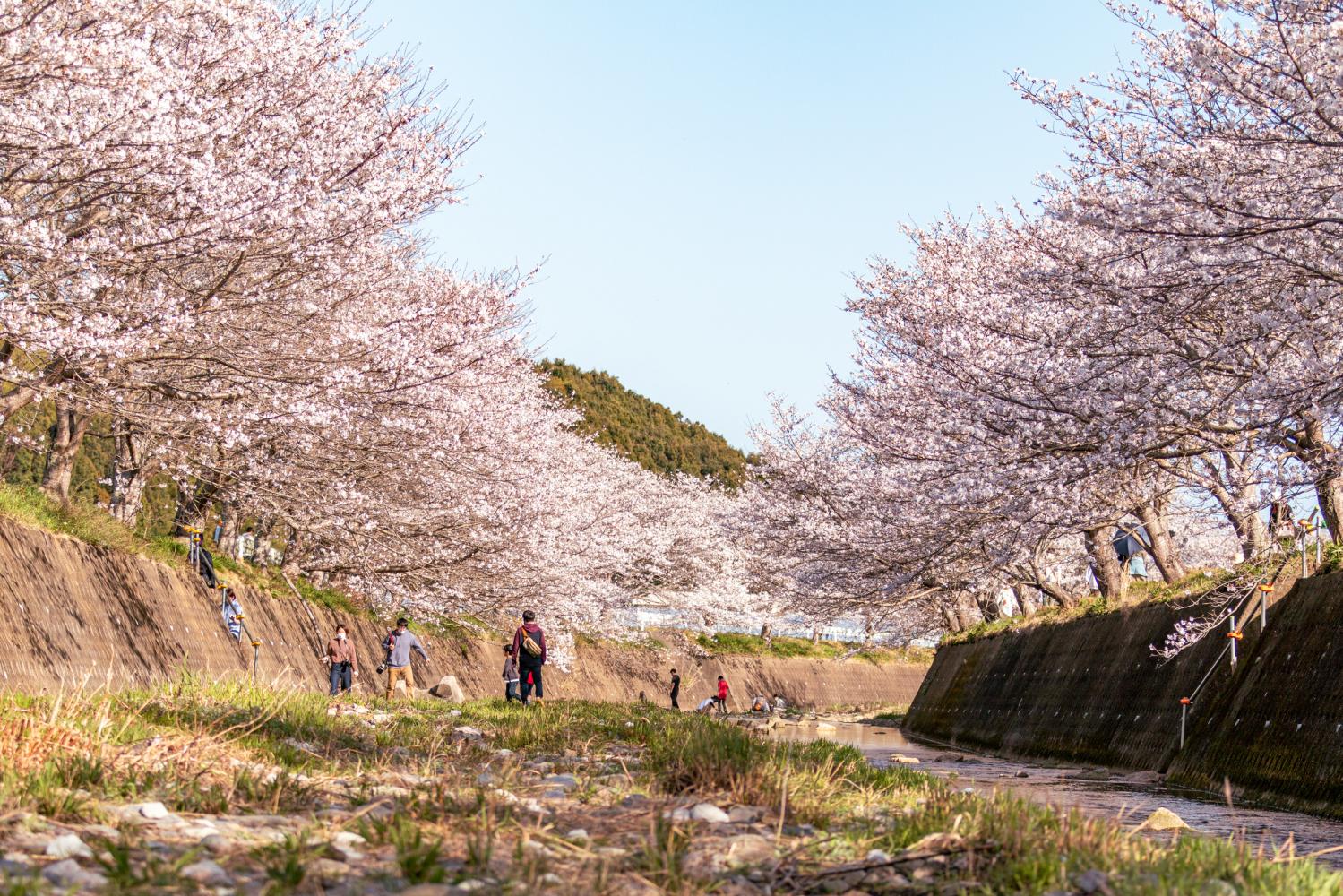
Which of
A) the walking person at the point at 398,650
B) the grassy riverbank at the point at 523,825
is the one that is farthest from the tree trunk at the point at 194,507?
the grassy riverbank at the point at 523,825

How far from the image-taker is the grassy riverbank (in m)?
4.28

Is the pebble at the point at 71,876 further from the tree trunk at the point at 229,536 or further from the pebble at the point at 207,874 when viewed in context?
the tree trunk at the point at 229,536

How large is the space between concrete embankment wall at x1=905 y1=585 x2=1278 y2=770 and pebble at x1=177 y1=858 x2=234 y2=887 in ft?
46.6

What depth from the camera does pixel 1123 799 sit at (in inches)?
492

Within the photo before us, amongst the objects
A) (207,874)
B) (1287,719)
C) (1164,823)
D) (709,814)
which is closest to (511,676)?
(1287,719)

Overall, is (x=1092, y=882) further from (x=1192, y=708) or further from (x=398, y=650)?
(x=398, y=650)

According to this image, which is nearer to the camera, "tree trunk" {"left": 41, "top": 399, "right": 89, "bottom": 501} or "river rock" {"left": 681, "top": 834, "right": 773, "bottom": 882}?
"river rock" {"left": 681, "top": 834, "right": 773, "bottom": 882}

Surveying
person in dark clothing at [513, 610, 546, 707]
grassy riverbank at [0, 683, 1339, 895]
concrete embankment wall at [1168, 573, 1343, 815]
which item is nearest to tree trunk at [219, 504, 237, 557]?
person in dark clothing at [513, 610, 546, 707]

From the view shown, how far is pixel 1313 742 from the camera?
12.0m

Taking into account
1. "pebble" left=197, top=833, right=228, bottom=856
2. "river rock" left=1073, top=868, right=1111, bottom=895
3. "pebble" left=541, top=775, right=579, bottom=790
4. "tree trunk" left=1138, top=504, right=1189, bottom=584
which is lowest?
"pebble" left=541, top=775, right=579, bottom=790

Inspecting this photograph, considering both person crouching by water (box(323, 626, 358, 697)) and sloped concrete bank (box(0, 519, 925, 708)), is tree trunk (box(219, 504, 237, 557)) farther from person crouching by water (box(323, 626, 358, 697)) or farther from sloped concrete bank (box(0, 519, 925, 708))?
person crouching by water (box(323, 626, 358, 697))

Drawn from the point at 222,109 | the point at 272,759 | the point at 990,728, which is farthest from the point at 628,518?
the point at 272,759

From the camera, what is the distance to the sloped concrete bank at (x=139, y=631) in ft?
47.9

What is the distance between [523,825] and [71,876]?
1.99 m
